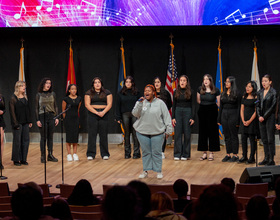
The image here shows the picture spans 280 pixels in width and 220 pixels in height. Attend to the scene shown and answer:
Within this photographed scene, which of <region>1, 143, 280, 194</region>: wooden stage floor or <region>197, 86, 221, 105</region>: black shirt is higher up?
<region>197, 86, 221, 105</region>: black shirt

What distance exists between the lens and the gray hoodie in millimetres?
6766

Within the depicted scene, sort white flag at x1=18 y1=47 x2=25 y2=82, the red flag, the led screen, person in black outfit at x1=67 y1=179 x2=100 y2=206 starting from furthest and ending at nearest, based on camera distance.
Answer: white flag at x1=18 y1=47 x2=25 y2=82 < the red flag < the led screen < person in black outfit at x1=67 y1=179 x2=100 y2=206

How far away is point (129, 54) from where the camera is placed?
10445mm

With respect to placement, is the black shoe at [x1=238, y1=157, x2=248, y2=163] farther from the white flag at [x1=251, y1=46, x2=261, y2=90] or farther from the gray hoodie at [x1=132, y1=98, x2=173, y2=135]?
the white flag at [x1=251, y1=46, x2=261, y2=90]

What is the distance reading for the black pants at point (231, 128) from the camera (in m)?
8.05

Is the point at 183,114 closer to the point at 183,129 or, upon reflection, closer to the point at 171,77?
the point at 183,129

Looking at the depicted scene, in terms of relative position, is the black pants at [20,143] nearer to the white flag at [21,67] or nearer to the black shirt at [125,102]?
the black shirt at [125,102]

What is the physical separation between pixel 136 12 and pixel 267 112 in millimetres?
3296

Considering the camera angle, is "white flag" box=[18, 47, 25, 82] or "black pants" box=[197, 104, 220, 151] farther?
"white flag" box=[18, 47, 25, 82]

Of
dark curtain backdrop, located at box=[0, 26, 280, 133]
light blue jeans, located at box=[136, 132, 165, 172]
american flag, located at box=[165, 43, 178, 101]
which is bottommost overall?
light blue jeans, located at box=[136, 132, 165, 172]

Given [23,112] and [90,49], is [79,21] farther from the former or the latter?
[23,112]

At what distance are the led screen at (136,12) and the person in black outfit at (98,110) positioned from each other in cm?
156

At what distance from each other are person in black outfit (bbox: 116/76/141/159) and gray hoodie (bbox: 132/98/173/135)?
1810 millimetres

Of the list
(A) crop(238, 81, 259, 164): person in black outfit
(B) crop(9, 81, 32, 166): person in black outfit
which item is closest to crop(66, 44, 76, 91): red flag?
(B) crop(9, 81, 32, 166): person in black outfit
